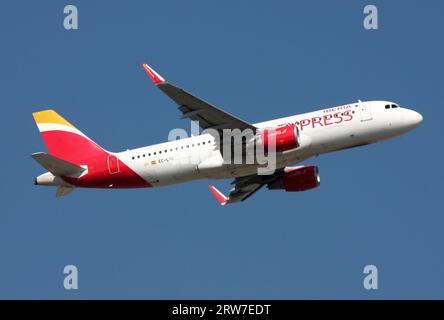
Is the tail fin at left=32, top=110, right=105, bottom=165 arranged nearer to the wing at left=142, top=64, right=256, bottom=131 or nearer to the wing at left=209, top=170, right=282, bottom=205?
the wing at left=142, top=64, right=256, bottom=131

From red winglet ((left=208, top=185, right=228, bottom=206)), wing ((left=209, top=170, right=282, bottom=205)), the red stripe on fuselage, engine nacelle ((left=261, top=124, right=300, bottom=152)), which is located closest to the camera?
engine nacelle ((left=261, top=124, right=300, bottom=152))

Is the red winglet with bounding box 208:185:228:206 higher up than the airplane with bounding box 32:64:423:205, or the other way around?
the airplane with bounding box 32:64:423:205

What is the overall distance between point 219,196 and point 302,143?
1072 centimetres

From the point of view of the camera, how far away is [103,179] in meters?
58.1

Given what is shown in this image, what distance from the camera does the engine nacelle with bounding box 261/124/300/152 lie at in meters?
54.1

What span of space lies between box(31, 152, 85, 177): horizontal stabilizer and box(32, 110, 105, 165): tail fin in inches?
46.8

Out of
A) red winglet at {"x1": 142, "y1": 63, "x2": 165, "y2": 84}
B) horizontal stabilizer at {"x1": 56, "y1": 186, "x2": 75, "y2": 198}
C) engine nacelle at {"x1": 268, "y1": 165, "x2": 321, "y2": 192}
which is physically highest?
red winglet at {"x1": 142, "y1": 63, "x2": 165, "y2": 84}

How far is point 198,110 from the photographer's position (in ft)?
176

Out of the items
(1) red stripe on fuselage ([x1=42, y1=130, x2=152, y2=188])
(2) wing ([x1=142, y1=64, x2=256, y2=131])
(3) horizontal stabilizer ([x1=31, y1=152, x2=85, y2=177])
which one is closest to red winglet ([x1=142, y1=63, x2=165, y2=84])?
(2) wing ([x1=142, y1=64, x2=256, y2=131])

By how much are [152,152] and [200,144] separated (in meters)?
3.27

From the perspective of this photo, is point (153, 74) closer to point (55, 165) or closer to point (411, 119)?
point (55, 165)

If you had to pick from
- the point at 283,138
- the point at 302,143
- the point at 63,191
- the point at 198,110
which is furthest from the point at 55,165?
the point at 302,143

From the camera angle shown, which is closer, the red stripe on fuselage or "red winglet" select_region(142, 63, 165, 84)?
"red winglet" select_region(142, 63, 165, 84)

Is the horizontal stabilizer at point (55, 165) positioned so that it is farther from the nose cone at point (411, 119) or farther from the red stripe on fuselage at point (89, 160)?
the nose cone at point (411, 119)
